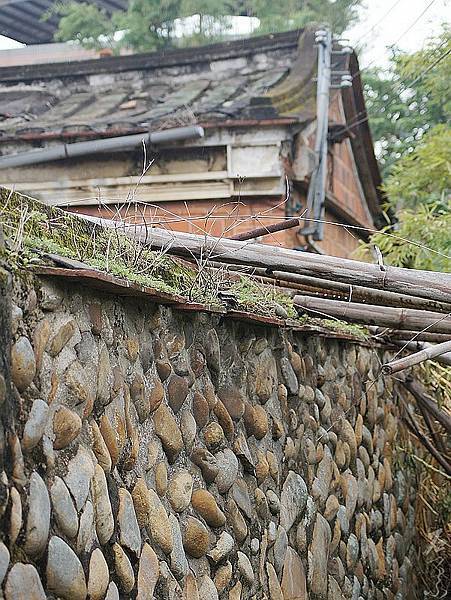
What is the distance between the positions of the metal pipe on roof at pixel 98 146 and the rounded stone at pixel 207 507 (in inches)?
218

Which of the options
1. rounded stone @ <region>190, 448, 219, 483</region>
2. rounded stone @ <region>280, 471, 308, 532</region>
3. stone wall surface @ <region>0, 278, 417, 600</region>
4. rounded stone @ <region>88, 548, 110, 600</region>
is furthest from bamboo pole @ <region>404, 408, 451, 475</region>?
rounded stone @ <region>88, 548, 110, 600</region>

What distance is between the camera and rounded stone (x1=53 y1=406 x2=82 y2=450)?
2414mm

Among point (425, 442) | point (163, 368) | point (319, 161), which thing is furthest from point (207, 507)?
point (319, 161)

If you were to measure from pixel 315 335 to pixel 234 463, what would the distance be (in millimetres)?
1426

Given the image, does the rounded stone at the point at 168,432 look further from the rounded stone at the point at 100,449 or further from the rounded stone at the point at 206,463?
the rounded stone at the point at 100,449

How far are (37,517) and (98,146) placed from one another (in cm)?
686

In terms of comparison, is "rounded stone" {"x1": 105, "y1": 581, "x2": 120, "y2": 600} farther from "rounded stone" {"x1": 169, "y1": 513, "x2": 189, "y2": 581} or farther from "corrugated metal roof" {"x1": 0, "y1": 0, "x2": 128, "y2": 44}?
"corrugated metal roof" {"x1": 0, "y1": 0, "x2": 128, "y2": 44}

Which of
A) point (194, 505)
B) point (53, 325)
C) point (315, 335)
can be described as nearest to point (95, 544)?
point (53, 325)

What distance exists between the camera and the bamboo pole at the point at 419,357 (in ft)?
14.7

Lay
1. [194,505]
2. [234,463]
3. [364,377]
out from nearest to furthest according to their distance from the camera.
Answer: [194,505]
[234,463]
[364,377]

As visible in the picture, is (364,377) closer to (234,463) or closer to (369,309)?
→ (369,309)

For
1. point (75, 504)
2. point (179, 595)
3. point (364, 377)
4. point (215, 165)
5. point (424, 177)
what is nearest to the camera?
point (75, 504)

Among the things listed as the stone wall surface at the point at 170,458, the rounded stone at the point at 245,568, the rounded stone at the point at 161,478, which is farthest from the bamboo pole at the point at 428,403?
the rounded stone at the point at 161,478

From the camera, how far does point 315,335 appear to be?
4914 millimetres
